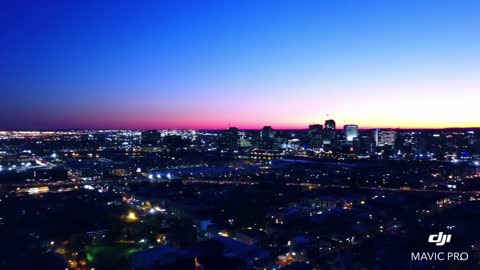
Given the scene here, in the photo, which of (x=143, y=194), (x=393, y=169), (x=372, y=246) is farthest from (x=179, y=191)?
(x=393, y=169)

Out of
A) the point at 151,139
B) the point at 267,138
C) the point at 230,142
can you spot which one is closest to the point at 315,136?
the point at 267,138

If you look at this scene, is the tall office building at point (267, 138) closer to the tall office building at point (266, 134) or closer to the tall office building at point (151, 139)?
the tall office building at point (266, 134)

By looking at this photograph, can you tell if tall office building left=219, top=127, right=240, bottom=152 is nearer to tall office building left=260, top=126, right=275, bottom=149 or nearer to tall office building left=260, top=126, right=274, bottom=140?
tall office building left=260, top=126, right=275, bottom=149

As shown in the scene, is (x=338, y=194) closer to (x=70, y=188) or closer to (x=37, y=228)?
(x=37, y=228)

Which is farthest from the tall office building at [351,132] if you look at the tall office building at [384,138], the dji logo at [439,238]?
the dji logo at [439,238]

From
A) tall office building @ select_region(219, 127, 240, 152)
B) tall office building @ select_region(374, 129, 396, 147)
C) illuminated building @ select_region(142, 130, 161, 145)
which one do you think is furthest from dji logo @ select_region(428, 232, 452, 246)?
illuminated building @ select_region(142, 130, 161, 145)

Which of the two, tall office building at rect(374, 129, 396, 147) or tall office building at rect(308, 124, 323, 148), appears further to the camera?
tall office building at rect(308, 124, 323, 148)
